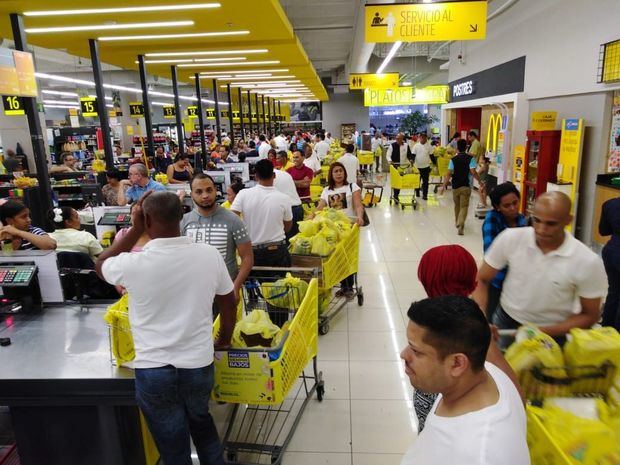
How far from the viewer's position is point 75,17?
639 cm

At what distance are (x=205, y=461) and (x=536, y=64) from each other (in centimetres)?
988

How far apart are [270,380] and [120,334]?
0.86 meters

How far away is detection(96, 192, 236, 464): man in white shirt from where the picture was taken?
85.1 inches

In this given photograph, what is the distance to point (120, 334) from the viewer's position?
101 inches

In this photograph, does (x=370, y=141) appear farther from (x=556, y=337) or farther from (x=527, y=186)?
(x=556, y=337)

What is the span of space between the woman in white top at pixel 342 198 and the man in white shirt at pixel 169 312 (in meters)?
3.39

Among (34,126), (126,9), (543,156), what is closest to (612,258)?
(543,156)

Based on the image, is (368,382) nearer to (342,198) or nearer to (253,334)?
(253,334)

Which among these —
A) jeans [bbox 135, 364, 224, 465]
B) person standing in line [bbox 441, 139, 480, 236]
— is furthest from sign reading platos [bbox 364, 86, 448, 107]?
jeans [bbox 135, 364, 224, 465]

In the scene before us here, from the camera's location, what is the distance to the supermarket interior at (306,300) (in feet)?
5.75

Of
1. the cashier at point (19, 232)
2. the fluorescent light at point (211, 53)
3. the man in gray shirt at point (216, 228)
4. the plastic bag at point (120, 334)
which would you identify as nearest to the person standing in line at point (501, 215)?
the man in gray shirt at point (216, 228)

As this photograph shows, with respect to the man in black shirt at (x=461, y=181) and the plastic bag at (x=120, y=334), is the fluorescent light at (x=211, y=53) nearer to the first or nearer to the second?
the man in black shirt at (x=461, y=181)

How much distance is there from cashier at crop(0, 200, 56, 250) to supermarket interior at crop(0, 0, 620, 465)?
0.02 meters

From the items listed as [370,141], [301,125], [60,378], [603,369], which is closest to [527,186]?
[603,369]
